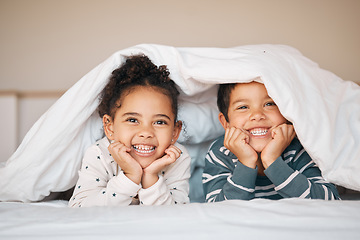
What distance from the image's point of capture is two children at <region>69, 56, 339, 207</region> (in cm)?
97

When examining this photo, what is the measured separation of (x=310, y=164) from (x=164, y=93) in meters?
0.47

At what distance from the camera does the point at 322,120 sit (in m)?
0.99

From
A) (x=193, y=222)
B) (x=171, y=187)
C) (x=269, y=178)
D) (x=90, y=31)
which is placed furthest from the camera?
(x=90, y=31)

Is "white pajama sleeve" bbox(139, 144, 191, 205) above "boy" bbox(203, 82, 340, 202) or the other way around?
the other way around

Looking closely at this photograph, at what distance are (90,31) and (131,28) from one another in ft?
0.56

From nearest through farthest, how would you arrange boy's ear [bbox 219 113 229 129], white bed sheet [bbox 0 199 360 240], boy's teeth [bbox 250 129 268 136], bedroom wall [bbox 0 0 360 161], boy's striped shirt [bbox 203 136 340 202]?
white bed sheet [bbox 0 199 360 240]
boy's striped shirt [bbox 203 136 340 202]
boy's teeth [bbox 250 129 268 136]
boy's ear [bbox 219 113 229 129]
bedroom wall [bbox 0 0 360 161]

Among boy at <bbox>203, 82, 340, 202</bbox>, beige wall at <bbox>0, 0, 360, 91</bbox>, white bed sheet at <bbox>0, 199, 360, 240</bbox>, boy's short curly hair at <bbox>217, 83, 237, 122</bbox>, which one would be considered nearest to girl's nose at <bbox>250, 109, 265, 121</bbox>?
boy at <bbox>203, 82, 340, 202</bbox>

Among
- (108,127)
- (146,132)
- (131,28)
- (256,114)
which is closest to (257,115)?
(256,114)

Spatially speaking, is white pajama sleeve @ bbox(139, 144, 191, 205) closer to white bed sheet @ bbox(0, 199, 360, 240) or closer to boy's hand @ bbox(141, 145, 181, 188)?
boy's hand @ bbox(141, 145, 181, 188)

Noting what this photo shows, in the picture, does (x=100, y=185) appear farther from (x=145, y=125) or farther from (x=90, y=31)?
(x=90, y=31)

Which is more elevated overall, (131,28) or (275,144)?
(131,28)

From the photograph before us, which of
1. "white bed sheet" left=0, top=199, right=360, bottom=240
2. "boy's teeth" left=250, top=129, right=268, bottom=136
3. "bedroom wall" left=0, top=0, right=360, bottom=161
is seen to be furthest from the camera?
"bedroom wall" left=0, top=0, right=360, bottom=161

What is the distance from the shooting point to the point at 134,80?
1.10 meters

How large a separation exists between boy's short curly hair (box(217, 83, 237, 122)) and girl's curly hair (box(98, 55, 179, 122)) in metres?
0.17
